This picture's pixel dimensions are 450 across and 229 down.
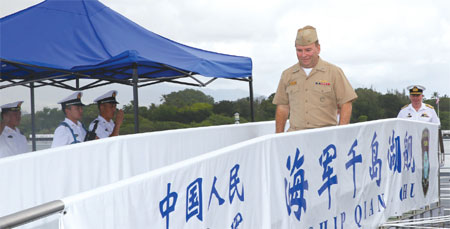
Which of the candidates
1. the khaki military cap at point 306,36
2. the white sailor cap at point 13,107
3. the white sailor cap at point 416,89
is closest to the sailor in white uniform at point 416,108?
the white sailor cap at point 416,89

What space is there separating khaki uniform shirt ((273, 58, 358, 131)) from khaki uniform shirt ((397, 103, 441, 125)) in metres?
3.55

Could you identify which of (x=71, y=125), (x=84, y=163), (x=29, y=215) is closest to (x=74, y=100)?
(x=71, y=125)

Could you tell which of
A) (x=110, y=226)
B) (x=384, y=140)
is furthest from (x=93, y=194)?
(x=384, y=140)

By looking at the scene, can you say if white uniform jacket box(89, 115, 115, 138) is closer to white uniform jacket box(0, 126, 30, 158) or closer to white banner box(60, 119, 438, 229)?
white uniform jacket box(0, 126, 30, 158)

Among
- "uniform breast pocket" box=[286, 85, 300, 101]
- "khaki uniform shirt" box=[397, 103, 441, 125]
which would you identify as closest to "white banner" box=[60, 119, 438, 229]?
"uniform breast pocket" box=[286, 85, 300, 101]

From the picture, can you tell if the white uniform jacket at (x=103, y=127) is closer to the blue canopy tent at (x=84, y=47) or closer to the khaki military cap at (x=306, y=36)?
the blue canopy tent at (x=84, y=47)

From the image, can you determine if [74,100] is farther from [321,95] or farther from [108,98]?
[321,95]

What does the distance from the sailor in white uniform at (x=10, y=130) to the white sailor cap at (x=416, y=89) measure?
6.02 metres

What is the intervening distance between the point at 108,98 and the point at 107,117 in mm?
299

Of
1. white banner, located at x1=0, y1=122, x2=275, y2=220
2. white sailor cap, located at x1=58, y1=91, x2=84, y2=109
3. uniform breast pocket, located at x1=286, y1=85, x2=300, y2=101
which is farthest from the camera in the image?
white sailor cap, located at x1=58, y1=91, x2=84, y2=109

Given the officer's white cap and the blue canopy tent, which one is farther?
the blue canopy tent

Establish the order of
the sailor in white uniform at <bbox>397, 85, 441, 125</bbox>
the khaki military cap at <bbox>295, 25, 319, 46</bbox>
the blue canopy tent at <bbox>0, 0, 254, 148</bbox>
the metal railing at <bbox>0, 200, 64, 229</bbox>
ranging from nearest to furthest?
the metal railing at <bbox>0, 200, 64, 229</bbox>, the khaki military cap at <bbox>295, 25, 319, 46</bbox>, the blue canopy tent at <bbox>0, 0, 254, 148</bbox>, the sailor in white uniform at <bbox>397, 85, 441, 125</bbox>

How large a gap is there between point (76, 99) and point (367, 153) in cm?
389

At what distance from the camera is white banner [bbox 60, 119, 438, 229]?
2234 millimetres
